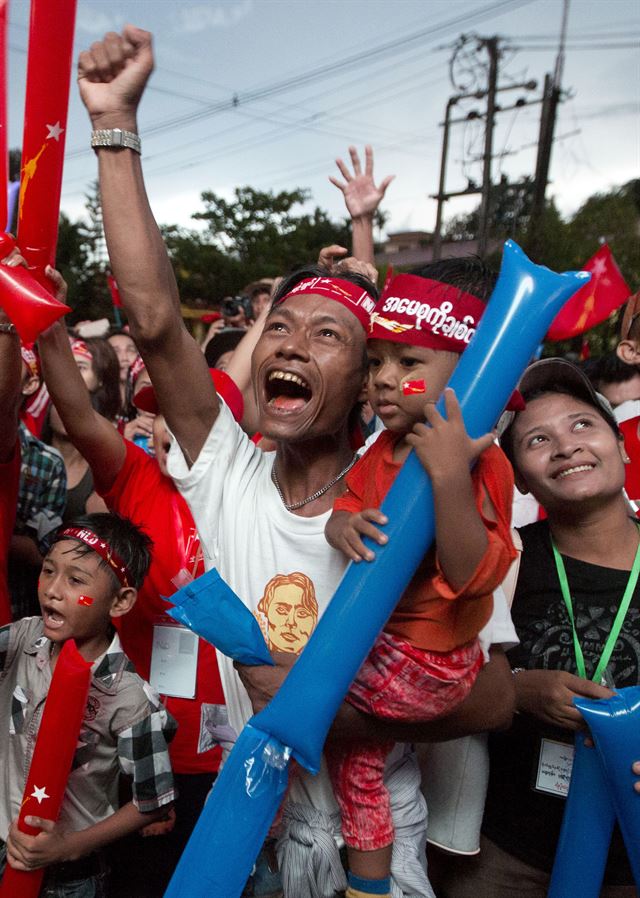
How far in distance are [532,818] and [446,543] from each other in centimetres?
108

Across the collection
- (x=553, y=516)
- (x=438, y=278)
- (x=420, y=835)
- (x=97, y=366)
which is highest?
(x=438, y=278)

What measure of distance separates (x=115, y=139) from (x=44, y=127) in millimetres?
329

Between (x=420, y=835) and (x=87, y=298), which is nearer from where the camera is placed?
(x=420, y=835)

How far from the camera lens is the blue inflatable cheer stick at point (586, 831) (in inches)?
66.1

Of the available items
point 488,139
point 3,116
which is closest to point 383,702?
point 3,116

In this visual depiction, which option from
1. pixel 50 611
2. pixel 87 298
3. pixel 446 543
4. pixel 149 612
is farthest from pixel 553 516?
pixel 87 298

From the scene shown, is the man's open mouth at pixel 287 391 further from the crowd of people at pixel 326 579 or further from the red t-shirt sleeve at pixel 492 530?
the red t-shirt sleeve at pixel 492 530

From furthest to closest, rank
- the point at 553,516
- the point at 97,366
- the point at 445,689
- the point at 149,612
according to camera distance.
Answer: the point at 97,366
the point at 149,612
the point at 553,516
the point at 445,689

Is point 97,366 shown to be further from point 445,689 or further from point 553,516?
point 445,689

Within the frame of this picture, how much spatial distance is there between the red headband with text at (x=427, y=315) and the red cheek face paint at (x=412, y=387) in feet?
0.25

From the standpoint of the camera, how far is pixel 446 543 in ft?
4.23

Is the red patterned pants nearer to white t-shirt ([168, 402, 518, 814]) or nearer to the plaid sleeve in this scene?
white t-shirt ([168, 402, 518, 814])

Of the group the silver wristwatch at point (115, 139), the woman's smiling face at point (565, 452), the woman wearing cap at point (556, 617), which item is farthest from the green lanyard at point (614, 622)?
the silver wristwatch at point (115, 139)

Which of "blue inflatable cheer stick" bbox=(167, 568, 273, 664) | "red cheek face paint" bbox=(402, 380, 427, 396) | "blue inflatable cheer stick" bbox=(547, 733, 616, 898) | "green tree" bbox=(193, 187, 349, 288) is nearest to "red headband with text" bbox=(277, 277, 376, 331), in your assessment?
"red cheek face paint" bbox=(402, 380, 427, 396)
